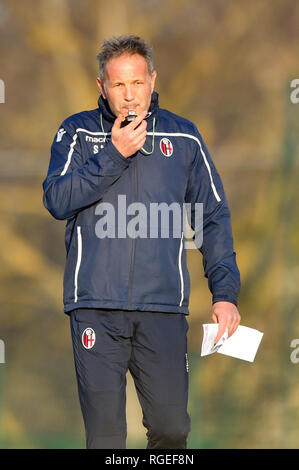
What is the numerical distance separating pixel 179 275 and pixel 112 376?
46 cm

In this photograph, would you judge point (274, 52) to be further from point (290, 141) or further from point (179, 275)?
point (179, 275)

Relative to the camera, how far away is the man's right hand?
12.2ft

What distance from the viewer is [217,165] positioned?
5855 mm

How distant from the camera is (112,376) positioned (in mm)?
3779

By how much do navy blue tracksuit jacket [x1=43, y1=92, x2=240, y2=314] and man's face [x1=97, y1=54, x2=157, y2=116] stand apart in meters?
0.07

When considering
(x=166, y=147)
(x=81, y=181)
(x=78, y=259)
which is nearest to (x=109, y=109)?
(x=166, y=147)

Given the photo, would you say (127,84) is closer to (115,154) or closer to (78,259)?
(115,154)

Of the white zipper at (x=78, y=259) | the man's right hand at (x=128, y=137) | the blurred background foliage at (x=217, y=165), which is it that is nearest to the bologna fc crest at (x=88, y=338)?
the white zipper at (x=78, y=259)

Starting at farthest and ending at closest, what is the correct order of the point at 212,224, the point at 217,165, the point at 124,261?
the point at 217,165 < the point at 212,224 < the point at 124,261

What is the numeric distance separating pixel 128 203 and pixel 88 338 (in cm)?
51

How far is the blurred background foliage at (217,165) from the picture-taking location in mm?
5797

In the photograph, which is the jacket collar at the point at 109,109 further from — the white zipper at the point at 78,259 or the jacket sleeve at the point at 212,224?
the white zipper at the point at 78,259

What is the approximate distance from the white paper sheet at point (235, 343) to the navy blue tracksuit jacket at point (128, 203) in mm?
132

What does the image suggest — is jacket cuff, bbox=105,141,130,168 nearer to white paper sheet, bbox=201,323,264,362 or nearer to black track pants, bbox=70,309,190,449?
black track pants, bbox=70,309,190,449
